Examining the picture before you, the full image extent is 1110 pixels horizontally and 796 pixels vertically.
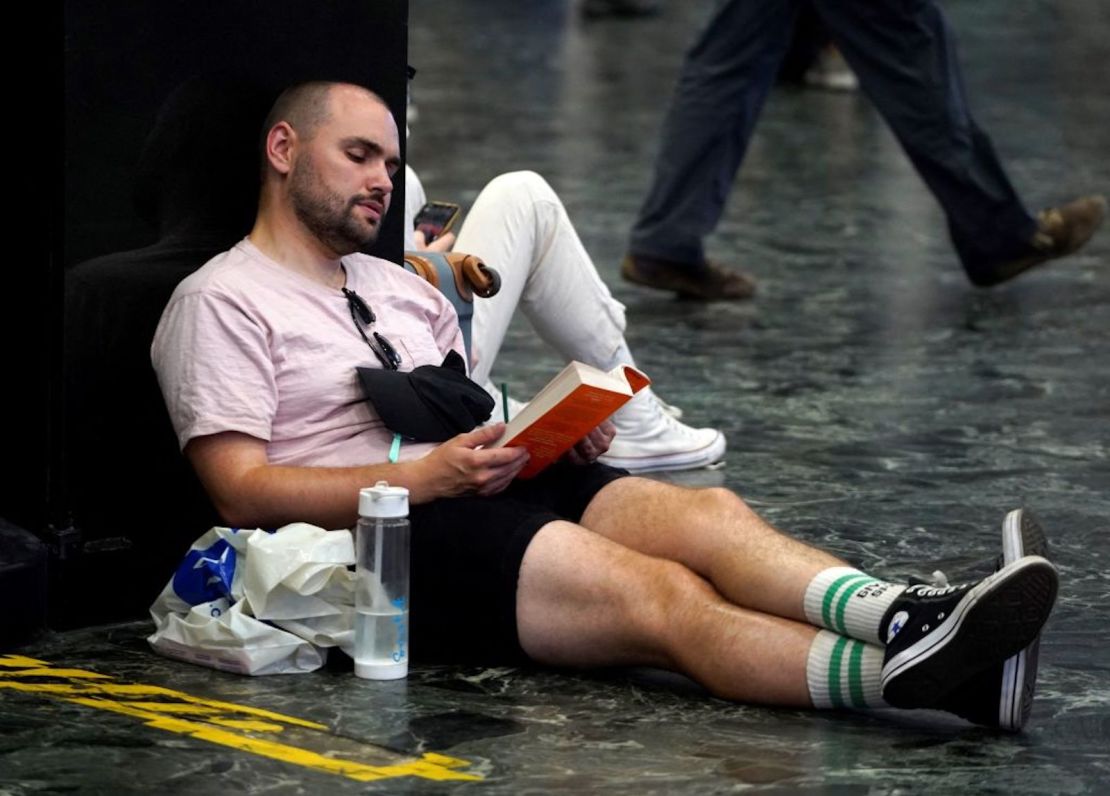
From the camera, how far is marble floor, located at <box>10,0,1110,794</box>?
11.9 ft

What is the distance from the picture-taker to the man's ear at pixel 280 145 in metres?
4.39

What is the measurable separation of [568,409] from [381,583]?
0.44 metres

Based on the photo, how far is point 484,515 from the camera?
4.05 m

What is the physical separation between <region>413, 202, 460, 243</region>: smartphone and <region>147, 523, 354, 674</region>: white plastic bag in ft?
4.61

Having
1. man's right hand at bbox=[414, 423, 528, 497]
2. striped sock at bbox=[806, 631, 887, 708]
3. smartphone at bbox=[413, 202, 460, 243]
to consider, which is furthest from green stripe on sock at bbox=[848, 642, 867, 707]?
smartphone at bbox=[413, 202, 460, 243]

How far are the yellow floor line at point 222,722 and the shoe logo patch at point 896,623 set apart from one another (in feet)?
2.33

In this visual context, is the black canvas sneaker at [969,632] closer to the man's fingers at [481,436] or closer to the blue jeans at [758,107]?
the man's fingers at [481,436]

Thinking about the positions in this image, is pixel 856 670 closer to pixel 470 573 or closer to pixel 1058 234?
pixel 470 573

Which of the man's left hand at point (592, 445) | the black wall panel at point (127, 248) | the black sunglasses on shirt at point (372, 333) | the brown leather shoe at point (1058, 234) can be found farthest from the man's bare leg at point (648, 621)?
the brown leather shoe at point (1058, 234)

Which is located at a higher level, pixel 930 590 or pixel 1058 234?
pixel 1058 234

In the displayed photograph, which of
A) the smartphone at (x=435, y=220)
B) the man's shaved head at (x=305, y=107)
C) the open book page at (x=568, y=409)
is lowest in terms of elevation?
→ the open book page at (x=568, y=409)

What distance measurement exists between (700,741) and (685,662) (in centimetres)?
21

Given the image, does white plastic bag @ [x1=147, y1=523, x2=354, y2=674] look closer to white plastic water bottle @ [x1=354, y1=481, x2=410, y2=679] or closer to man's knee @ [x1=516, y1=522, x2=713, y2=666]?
white plastic water bottle @ [x1=354, y1=481, x2=410, y2=679]

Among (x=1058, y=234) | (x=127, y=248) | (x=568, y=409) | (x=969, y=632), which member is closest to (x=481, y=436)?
(x=568, y=409)
